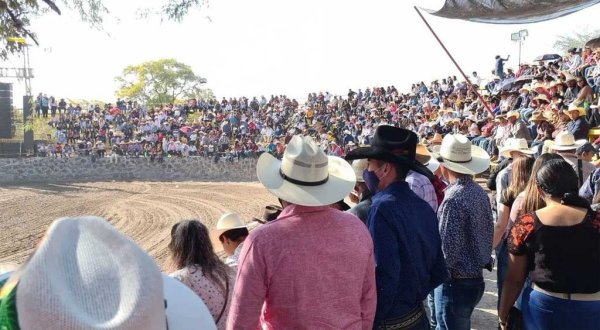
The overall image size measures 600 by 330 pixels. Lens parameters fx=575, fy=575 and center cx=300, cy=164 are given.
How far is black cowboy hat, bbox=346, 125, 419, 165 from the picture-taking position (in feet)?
10.0

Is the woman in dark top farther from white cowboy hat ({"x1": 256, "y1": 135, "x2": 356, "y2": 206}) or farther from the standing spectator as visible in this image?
white cowboy hat ({"x1": 256, "y1": 135, "x2": 356, "y2": 206})

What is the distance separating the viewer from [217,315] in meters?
2.92

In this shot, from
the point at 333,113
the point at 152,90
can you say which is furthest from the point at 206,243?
the point at 152,90

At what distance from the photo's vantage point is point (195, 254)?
2932mm

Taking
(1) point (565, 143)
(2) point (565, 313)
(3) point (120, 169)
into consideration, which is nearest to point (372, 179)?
(2) point (565, 313)

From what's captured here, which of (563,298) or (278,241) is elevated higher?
(278,241)

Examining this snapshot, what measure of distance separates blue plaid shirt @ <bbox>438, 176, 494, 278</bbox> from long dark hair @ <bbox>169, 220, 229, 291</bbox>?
1.53m

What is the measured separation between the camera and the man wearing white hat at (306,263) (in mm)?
2258

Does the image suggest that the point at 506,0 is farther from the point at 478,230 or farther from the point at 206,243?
the point at 206,243

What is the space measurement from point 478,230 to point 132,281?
2.94 metres

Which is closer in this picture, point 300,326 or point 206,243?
point 300,326

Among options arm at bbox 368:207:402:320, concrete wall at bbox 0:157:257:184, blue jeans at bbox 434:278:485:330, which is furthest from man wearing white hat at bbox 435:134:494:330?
concrete wall at bbox 0:157:257:184

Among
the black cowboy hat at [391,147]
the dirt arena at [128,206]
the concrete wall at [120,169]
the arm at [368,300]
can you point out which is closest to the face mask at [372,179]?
the black cowboy hat at [391,147]

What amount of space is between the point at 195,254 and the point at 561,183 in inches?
75.8
